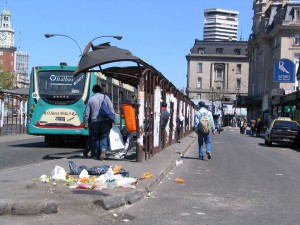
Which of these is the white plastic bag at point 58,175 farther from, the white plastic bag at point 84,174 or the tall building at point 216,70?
the tall building at point 216,70

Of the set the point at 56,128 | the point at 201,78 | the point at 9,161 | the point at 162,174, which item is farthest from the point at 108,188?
the point at 201,78

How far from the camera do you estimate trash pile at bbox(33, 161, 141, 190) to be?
821 cm

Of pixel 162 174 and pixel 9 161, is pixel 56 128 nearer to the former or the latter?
pixel 9 161

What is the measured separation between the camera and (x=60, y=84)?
1878 cm

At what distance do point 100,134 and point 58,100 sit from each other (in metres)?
6.61

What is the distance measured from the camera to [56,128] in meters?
18.5

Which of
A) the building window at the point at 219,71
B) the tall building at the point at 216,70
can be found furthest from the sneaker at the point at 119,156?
the building window at the point at 219,71

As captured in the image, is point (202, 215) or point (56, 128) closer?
point (202, 215)

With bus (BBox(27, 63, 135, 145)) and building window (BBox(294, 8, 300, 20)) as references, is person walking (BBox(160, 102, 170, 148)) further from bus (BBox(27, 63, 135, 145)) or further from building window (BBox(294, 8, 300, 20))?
building window (BBox(294, 8, 300, 20))

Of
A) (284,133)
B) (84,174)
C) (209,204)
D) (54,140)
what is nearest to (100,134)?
(84,174)

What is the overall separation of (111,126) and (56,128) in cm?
640

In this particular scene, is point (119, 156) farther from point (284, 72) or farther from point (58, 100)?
point (284, 72)

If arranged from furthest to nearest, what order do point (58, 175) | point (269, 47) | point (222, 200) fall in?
point (269, 47) < point (58, 175) < point (222, 200)

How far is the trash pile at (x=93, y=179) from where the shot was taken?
821 cm
